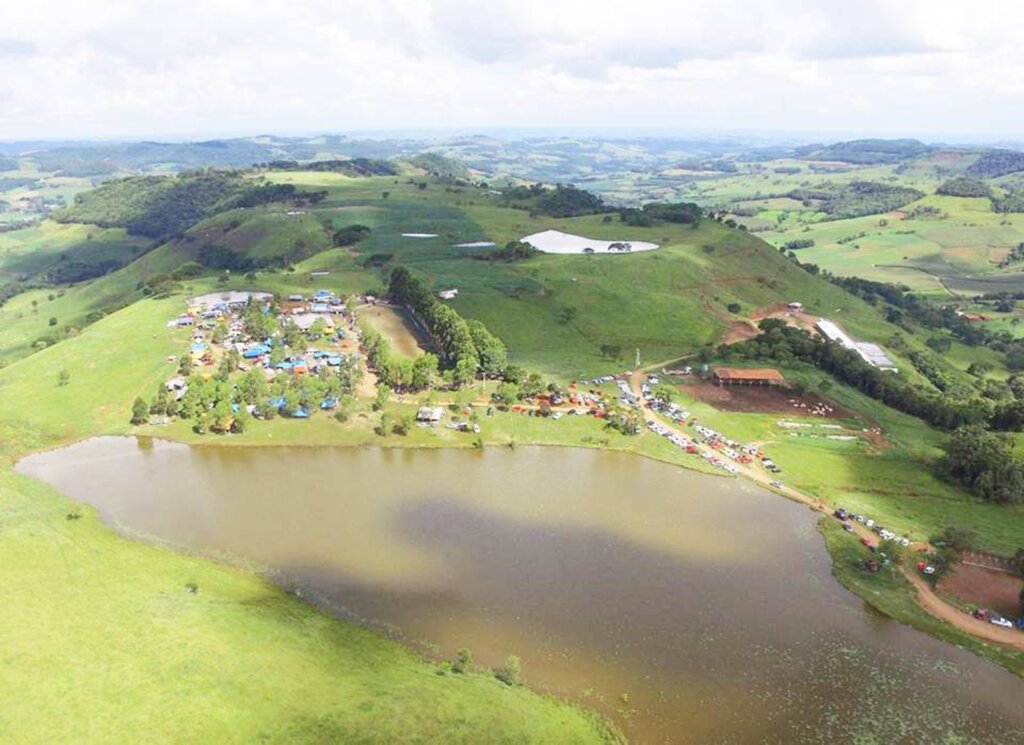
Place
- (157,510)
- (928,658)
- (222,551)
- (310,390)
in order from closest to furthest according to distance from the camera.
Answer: (928,658) < (222,551) < (157,510) < (310,390)

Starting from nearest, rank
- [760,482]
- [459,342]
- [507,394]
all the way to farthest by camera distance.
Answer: [760,482]
[507,394]
[459,342]

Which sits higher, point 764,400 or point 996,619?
point 764,400

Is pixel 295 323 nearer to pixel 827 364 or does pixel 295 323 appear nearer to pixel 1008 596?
pixel 827 364

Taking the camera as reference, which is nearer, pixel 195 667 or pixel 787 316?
pixel 195 667

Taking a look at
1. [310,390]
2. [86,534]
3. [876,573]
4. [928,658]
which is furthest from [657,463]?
[86,534]

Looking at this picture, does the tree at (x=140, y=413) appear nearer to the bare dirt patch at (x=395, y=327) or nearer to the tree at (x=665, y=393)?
the bare dirt patch at (x=395, y=327)

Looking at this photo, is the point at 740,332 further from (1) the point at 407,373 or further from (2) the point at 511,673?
(2) the point at 511,673

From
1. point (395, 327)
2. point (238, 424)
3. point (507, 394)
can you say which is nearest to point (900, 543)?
point (507, 394)
